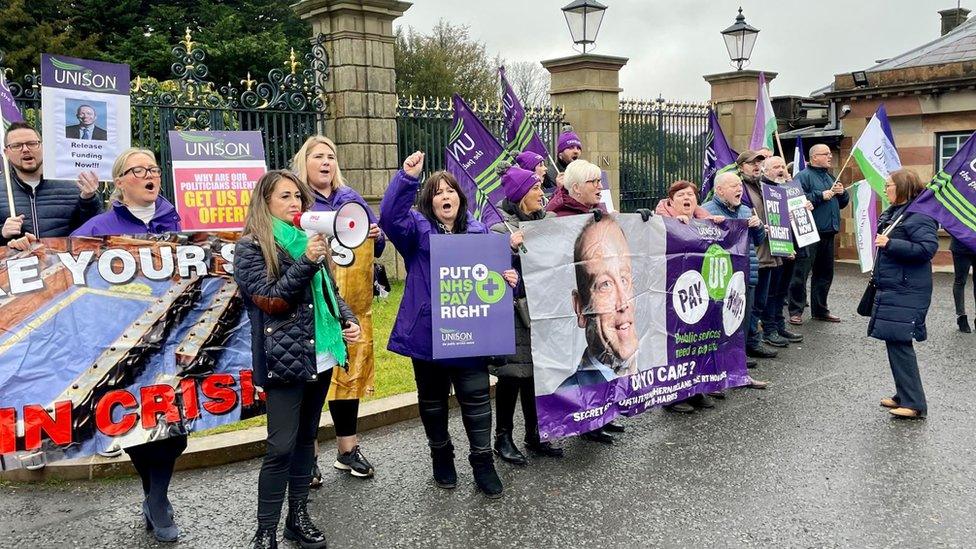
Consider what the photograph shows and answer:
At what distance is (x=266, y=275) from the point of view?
3.71 m

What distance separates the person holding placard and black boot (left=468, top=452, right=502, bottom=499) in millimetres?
2241

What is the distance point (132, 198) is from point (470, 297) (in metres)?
1.92

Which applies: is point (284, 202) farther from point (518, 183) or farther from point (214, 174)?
point (214, 174)

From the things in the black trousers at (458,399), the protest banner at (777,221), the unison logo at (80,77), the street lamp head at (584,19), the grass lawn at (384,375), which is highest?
the street lamp head at (584,19)

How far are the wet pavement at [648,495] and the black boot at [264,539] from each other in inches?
12.5

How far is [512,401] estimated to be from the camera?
17.9 feet

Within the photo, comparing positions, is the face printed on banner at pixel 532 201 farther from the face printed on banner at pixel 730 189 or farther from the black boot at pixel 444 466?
the face printed on banner at pixel 730 189

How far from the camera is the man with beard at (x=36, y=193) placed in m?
4.77

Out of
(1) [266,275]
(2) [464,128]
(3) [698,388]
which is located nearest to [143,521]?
(1) [266,275]

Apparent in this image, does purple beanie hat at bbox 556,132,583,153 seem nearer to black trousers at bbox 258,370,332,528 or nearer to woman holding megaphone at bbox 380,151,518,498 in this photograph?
woman holding megaphone at bbox 380,151,518,498

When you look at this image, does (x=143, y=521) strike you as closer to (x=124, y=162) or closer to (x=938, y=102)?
(x=124, y=162)

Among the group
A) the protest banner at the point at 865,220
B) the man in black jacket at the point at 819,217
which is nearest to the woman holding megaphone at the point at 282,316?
the protest banner at the point at 865,220

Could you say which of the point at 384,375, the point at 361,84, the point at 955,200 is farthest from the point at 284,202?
the point at 361,84

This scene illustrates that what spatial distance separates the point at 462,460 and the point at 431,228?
5.48 ft
